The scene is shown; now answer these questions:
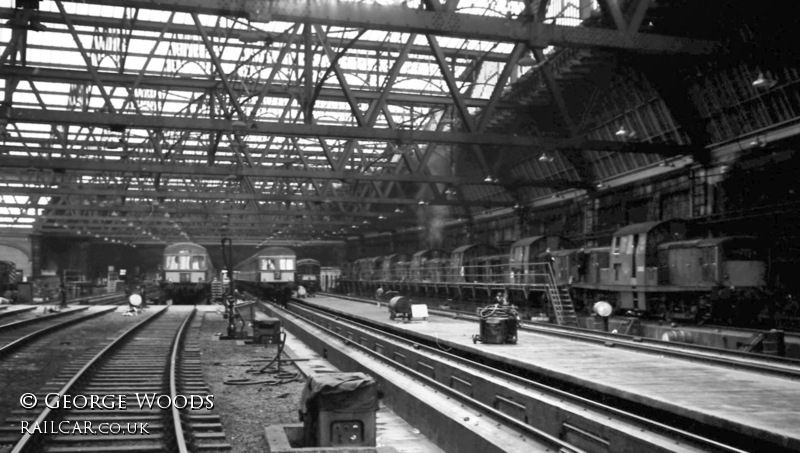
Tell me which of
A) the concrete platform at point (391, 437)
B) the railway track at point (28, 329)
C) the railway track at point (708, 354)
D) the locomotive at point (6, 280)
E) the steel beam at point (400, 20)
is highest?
the steel beam at point (400, 20)

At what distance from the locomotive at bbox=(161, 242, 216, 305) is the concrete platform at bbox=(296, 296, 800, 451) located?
2674 cm

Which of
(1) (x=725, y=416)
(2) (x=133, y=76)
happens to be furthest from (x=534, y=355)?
(2) (x=133, y=76)

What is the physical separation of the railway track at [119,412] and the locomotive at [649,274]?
11.6 metres

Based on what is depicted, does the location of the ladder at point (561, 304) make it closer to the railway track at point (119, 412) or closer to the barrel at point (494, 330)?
the barrel at point (494, 330)

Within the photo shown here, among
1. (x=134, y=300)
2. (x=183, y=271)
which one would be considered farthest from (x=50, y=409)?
(x=183, y=271)

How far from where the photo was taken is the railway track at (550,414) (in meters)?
6.75

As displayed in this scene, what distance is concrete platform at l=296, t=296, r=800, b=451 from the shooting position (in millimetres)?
6656

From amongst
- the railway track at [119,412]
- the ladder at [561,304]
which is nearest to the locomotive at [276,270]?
the ladder at [561,304]

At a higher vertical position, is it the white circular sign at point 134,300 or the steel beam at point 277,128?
the steel beam at point 277,128

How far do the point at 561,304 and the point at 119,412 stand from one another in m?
16.0

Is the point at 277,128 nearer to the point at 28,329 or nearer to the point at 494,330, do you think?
the point at 494,330
